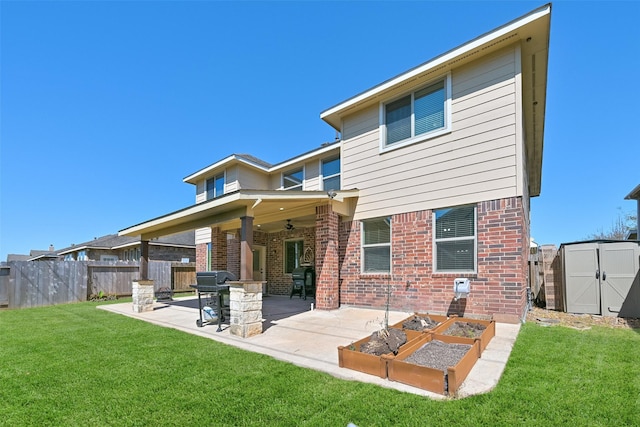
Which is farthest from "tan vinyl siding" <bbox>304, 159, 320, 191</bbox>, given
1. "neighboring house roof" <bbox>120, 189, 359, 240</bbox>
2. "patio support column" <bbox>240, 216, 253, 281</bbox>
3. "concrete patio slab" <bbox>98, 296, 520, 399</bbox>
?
"patio support column" <bbox>240, 216, 253, 281</bbox>

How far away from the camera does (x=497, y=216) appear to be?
611 centimetres

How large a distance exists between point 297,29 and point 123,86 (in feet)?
21.2

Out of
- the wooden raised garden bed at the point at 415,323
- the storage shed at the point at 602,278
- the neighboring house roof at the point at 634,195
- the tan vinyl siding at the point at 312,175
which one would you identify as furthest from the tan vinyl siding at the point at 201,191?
the neighboring house roof at the point at 634,195

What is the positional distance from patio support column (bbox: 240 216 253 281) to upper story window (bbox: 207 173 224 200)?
7861 millimetres

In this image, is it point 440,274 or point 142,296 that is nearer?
point 440,274

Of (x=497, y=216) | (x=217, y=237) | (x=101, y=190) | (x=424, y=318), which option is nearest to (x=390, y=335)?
(x=424, y=318)

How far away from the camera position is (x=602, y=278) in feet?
23.3

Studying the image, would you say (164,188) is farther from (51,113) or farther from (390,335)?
(390,335)

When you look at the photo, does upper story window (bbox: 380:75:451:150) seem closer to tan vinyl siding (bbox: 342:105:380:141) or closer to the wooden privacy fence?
tan vinyl siding (bbox: 342:105:380:141)

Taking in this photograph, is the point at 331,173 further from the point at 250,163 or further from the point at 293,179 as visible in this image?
the point at 250,163

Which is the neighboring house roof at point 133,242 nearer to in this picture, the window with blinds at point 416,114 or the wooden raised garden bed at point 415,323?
the window with blinds at point 416,114

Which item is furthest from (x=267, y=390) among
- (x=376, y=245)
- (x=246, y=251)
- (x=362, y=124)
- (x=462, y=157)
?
(x=362, y=124)

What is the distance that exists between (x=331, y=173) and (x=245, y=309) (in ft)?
19.0

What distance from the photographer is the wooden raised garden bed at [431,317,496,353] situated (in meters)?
4.63
